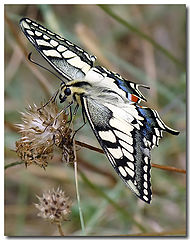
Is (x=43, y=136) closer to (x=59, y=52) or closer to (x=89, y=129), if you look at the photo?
(x=59, y=52)

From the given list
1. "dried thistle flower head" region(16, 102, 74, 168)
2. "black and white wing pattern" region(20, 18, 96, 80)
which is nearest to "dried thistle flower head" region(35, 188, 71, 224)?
"dried thistle flower head" region(16, 102, 74, 168)

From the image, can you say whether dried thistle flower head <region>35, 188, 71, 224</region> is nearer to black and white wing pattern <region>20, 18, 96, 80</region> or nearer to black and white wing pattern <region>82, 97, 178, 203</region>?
black and white wing pattern <region>82, 97, 178, 203</region>

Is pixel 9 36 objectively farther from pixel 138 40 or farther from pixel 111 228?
pixel 111 228

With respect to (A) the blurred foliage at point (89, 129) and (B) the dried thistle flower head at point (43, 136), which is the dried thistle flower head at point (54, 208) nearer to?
(B) the dried thistle flower head at point (43, 136)

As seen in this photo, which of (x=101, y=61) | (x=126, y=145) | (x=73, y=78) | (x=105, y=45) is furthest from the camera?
(x=105, y=45)

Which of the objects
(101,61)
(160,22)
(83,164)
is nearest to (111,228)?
(83,164)

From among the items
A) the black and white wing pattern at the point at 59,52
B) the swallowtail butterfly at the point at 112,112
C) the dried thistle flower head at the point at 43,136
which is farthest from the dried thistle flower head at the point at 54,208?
the black and white wing pattern at the point at 59,52
